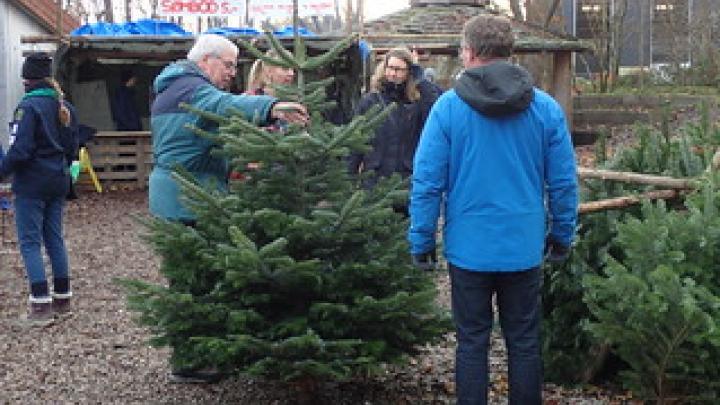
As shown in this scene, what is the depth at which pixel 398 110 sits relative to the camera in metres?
7.73

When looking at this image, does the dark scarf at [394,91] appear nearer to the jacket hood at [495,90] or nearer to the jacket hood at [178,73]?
the jacket hood at [178,73]

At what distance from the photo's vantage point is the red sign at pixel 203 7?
56.0ft

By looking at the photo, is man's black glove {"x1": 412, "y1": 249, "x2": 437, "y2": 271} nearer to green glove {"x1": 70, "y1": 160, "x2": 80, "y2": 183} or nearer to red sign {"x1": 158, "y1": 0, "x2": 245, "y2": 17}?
green glove {"x1": 70, "y1": 160, "x2": 80, "y2": 183}

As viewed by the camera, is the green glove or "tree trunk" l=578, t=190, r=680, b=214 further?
the green glove

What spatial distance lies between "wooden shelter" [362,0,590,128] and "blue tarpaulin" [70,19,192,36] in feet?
10.0

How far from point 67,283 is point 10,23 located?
1150 centimetres

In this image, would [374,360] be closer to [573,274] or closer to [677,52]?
[573,274]

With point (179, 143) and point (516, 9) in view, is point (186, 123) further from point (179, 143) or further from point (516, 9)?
point (516, 9)

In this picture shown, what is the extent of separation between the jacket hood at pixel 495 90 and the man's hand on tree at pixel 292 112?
0.74 meters

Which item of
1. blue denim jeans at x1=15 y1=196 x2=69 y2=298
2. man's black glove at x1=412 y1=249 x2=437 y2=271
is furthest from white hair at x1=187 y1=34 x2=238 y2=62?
blue denim jeans at x1=15 y1=196 x2=69 y2=298

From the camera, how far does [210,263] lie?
4863 mm

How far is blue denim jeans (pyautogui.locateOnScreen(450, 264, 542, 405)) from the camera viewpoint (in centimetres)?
461

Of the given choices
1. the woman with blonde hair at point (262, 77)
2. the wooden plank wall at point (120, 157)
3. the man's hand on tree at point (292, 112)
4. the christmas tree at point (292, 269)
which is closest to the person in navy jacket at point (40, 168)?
the woman with blonde hair at point (262, 77)

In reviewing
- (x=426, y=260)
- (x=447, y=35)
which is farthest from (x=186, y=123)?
(x=447, y=35)
